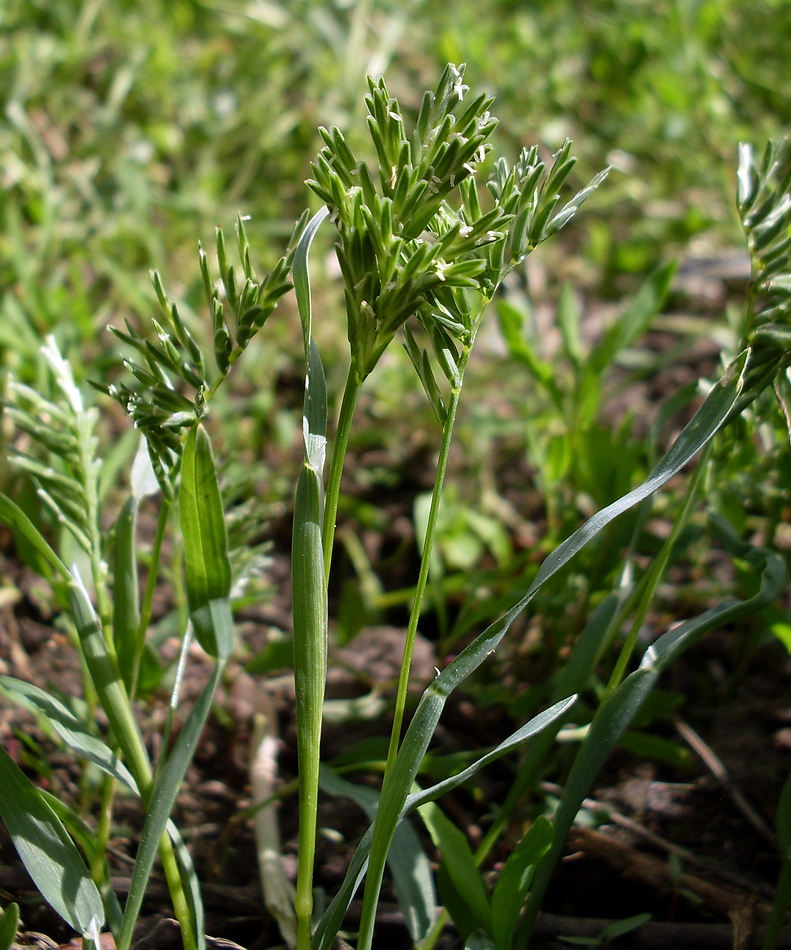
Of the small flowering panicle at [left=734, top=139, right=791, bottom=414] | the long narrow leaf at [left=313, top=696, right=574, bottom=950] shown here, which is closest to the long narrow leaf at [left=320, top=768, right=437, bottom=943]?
the long narrow leaf at [left=313, top=696, right=574, bottom=950]

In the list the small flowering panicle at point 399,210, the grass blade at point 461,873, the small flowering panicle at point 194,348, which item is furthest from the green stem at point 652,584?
the small flowering panicle at point 194,348

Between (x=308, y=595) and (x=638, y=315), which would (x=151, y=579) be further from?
(x=638, y=315)

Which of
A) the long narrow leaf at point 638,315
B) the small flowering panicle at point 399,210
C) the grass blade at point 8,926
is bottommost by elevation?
the grass blade at point 8,926

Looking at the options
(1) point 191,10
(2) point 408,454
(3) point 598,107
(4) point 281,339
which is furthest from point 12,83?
(3) point 598,107

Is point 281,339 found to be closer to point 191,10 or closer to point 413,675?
point 413,675

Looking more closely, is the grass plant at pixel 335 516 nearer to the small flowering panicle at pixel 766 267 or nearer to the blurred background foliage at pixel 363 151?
the small flowering panicle at pixel 766 267

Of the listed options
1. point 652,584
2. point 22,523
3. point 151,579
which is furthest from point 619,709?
point 22,523
